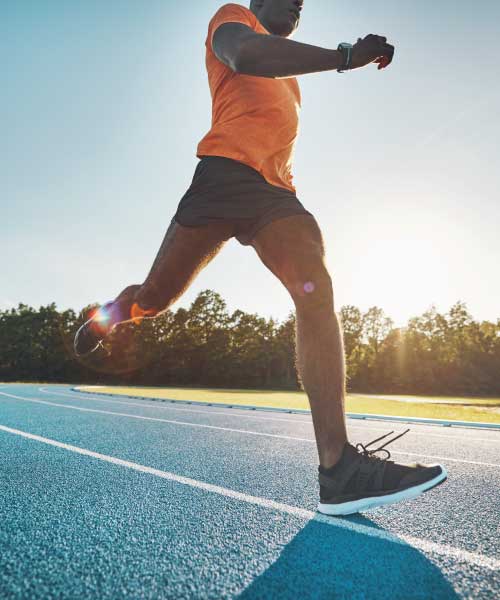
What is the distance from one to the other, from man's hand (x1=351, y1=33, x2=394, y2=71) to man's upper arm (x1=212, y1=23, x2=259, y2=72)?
1.67ft

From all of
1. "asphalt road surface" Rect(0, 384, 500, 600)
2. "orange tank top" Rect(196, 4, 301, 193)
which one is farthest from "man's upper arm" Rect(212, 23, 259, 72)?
"asphalt road surface" Rect(0, 384, 500, 600)

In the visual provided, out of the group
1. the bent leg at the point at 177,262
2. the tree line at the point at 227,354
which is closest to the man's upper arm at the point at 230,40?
the bent leg at the point at 177,262

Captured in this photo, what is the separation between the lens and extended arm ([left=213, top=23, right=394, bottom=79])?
1864 millimetres

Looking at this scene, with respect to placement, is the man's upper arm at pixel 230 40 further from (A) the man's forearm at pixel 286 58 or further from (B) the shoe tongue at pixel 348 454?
(B) the shoe tongue at pixel 348 454

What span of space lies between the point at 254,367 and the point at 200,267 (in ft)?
204

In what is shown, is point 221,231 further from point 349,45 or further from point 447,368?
point 447,368

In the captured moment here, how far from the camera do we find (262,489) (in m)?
2.42

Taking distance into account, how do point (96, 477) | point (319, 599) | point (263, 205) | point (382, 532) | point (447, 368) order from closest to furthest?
point (319, 599) → point (382, 532) → point (263, 205) → point (96, 477) → point (447, 368)

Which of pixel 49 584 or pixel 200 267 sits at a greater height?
pixel 200 267

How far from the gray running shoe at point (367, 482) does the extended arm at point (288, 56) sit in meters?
1.83

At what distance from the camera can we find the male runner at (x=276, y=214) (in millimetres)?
1915

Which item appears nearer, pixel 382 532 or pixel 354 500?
pixel 382 532

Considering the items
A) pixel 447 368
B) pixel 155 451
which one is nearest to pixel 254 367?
pixel 447 368

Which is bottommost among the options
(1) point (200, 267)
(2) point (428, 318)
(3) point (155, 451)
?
(3) point (155, 451)
